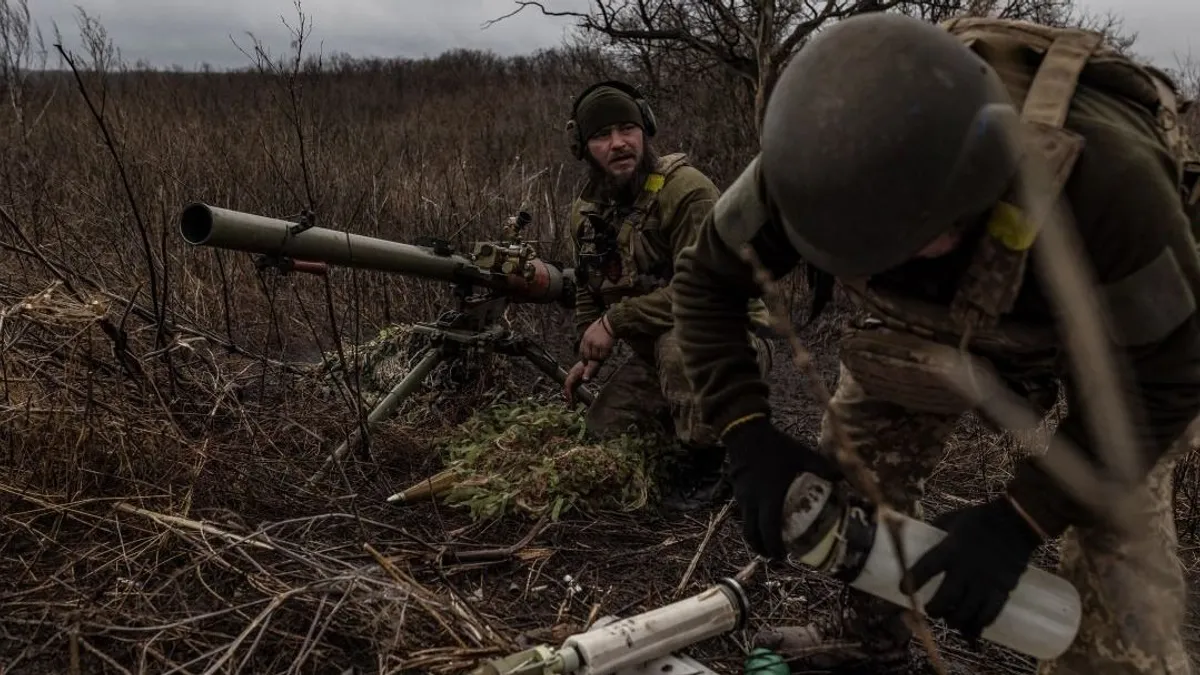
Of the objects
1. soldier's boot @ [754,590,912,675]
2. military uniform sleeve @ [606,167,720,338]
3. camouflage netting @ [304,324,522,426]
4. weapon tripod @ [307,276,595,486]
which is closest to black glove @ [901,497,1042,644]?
soldier's boot @ [754,590,912,675]

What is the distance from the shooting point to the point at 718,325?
2.25m

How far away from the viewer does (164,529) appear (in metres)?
2.82

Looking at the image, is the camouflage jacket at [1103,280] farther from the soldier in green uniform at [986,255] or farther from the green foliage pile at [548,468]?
the green foliage pile at [548,468]

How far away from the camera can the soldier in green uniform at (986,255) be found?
157 centimetres

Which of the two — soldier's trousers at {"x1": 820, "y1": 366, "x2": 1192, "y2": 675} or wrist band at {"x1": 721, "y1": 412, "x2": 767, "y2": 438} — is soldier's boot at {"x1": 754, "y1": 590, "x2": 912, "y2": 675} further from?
wrist band at {"x1": 721, "y1": 412, "x2": 767, "y2": 438}

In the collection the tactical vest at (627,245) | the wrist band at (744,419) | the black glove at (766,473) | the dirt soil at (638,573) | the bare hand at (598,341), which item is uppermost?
the tactical vest at (627,245)

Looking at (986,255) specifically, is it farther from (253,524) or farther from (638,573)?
(253,524)

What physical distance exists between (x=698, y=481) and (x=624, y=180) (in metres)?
1.31

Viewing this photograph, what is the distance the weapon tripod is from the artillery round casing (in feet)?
5.94

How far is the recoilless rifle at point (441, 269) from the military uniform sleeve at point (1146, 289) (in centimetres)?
251

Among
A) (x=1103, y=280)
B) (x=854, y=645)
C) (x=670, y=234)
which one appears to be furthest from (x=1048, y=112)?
(x=670, y=234)

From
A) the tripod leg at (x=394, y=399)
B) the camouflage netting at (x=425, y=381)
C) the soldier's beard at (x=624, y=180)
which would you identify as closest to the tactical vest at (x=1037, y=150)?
the soldier's beard at (x=624, y=180)

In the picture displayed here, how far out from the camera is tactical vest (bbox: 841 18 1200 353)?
1606 mm

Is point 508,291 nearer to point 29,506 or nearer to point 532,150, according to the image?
point 29,506
